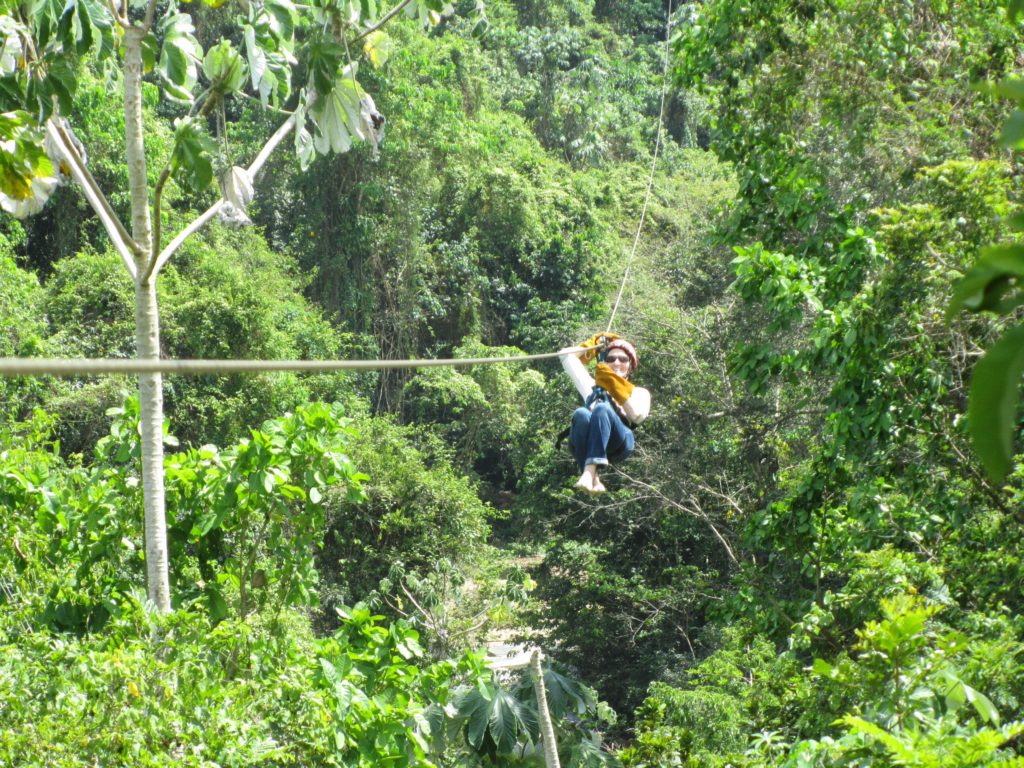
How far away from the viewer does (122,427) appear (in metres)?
4.21

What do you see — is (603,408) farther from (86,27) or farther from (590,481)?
(86,27)

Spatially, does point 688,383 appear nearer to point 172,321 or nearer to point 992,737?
point 172,321

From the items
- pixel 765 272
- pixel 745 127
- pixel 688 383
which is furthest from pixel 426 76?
pixel 765 272

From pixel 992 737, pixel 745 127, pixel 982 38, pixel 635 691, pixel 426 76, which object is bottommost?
pixel 635 691

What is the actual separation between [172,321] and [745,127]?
8.34 meters

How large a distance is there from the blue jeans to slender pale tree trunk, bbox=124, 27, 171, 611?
4.69ft

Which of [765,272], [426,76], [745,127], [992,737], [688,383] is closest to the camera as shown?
[992,737]

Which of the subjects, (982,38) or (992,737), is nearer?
(992,737)

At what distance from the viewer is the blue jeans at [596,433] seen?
4160mm

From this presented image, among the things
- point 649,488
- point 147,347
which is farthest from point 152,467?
point 649,488

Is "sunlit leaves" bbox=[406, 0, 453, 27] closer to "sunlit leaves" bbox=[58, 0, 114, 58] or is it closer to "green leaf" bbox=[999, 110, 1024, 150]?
"sunlit leaves" bbox=[58, 0, 114, 58]

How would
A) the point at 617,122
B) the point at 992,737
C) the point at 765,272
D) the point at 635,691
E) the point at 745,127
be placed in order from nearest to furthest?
the point at 992,737
the point at 765,272
the point at 745,127
the point at 635,691
the point at 617,122

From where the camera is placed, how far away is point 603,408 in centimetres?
417

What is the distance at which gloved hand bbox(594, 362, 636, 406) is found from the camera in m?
4.18
